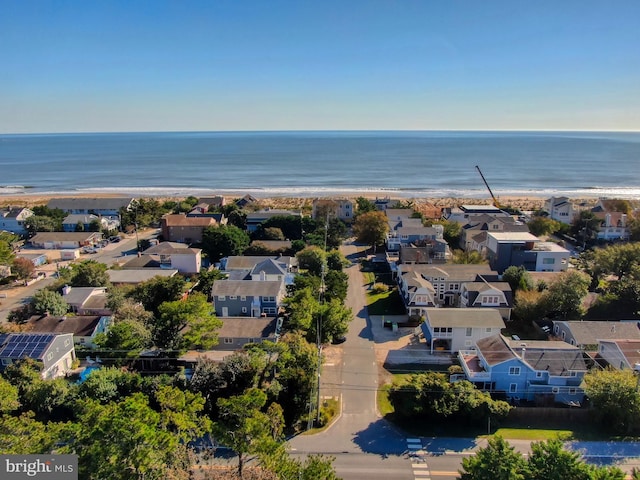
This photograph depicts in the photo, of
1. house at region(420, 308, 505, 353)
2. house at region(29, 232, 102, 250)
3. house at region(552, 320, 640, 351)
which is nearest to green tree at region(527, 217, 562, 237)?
house at region(552, 320, 640, 351)

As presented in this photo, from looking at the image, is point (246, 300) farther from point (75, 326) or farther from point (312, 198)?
point (312, 198)

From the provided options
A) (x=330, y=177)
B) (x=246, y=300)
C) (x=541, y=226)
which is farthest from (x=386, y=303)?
(x=330, y=177)

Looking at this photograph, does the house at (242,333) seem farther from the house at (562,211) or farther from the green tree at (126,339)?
the house at (562,211)

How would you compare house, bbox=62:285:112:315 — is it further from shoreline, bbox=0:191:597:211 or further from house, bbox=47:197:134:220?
shoreline, bbox=0:191:597:211

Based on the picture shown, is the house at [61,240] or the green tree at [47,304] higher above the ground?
the house at [61,240]

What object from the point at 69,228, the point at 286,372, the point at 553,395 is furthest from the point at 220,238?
the point at 553,395

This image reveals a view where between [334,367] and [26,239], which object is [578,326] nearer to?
[334,367]

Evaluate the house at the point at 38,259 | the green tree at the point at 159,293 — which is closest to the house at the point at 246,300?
the green tree at the point at 159,293

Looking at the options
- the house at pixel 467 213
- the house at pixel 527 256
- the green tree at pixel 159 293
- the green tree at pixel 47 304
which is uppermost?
the house at pixel 467 213
